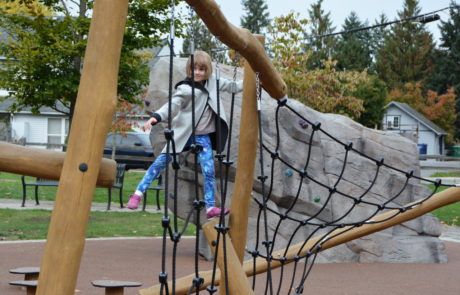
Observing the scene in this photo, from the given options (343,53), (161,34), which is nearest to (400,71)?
(343,53)

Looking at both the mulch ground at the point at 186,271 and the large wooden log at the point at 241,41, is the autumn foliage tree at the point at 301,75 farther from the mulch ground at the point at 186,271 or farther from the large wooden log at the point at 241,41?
the large wooden log at the point at 241,41

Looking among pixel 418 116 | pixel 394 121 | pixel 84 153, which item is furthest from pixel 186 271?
pixel 394 121

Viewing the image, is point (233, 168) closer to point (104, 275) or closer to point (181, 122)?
point (104, 275)

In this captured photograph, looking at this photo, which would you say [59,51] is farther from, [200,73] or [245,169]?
[245,169]

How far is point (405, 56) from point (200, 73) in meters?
57.8

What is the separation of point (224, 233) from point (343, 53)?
192 feet

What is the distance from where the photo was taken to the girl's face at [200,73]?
5.46m

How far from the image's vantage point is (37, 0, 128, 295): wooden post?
111 inches

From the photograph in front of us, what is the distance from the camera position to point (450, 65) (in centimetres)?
5478

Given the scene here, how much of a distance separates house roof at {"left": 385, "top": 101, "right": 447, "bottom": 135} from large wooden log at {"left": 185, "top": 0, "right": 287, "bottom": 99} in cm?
4749

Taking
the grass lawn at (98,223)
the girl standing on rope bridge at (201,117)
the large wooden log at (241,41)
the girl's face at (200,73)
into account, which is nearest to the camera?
the large wooden log at (241,41)

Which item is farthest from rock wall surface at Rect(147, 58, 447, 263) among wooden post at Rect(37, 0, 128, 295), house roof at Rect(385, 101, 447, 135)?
house roof at Rect(385, 101, 447, 135)

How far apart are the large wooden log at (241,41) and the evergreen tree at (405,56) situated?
56277 millimetres

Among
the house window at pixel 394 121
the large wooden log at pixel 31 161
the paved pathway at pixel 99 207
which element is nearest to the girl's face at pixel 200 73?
the large wooden log at pixel 31 161
